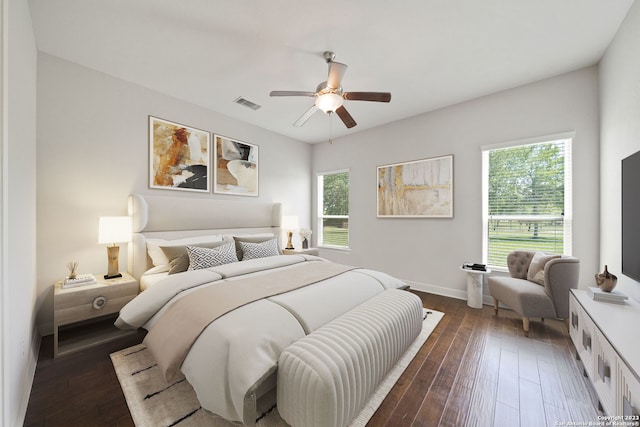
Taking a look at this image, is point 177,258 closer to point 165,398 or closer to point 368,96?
point 165,398

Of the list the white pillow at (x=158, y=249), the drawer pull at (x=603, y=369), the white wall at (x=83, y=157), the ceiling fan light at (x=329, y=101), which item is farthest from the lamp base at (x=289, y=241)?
the drawer pull at (x=603, y=369)

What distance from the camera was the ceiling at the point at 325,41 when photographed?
194 cm

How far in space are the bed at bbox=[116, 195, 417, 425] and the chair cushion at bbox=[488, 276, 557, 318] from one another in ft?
4.14

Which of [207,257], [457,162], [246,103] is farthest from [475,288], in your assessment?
[246,103]

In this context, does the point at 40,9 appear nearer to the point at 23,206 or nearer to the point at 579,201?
the point at 23,206

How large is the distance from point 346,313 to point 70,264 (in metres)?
2.86

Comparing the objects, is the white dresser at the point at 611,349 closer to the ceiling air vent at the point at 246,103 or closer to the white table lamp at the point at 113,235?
the white table lamp at the point at 113,235

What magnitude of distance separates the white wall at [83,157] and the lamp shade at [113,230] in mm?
389

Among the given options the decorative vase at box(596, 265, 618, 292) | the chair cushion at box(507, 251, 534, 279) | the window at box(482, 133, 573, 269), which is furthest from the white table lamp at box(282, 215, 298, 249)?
the decorative vase at box(596, 265, 618, 292)

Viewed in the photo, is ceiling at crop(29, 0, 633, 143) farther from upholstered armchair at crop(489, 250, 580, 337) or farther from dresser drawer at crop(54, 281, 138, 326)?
dresser drawer at crop(54, 281, 138, 326)

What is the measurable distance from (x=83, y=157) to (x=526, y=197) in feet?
17.4

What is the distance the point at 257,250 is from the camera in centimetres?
324

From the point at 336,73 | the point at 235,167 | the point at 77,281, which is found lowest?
the point at 77,281

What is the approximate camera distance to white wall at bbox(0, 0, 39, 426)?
1.23 meters
